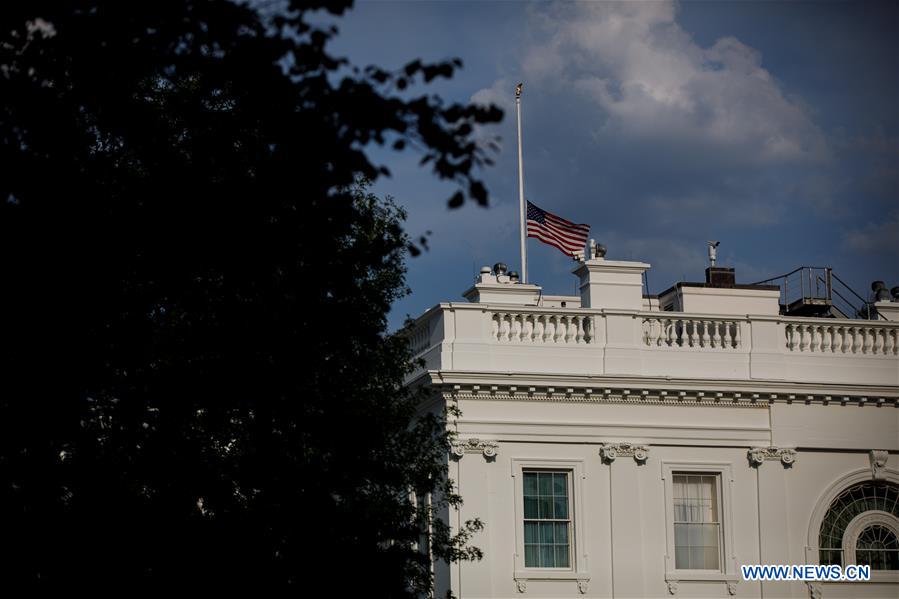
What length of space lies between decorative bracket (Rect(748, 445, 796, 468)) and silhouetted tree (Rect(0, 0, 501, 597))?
7724 millimetres

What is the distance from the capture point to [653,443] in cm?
3086

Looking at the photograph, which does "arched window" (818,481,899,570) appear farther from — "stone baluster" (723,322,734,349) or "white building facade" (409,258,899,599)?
"stone baluster" (723,322,734,349)

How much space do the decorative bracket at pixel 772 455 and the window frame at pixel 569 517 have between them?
11.5ft

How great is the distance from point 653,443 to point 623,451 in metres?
0.66

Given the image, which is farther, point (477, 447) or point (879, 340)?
point (879, 340)

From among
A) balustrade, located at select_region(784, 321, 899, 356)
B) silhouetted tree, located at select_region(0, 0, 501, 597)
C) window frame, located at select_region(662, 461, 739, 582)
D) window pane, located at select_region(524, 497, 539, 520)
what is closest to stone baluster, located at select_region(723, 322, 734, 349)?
balustrade, located at select_region(784, 321, 899, 356)

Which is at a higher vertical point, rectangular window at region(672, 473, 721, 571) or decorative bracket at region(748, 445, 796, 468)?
decorative bracket at region(748, 445, 796, 468)

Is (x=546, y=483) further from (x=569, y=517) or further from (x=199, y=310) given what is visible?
(x=199, y=310)

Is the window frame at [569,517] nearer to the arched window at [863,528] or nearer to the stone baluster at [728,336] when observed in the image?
the stone baluster at [728,336]

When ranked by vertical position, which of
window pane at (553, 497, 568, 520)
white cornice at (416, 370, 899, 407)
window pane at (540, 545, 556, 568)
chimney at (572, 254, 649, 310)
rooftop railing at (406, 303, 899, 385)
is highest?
chimney at (572, 254, 649, 310)

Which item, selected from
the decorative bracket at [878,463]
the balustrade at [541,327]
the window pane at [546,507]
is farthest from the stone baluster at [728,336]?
the window pane at [546,507]

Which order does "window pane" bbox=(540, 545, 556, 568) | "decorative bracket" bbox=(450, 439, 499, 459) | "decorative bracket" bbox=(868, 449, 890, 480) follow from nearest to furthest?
"decorative bracket" bbox=(450, 439, 499, 459) → "window pane" bbox=(540, 545, 556, 568) → "decorative bracket" bbox=(868, 449, 890, 480)

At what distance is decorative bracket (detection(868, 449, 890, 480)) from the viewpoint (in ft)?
104

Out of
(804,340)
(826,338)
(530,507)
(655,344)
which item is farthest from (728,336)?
(530,507)
